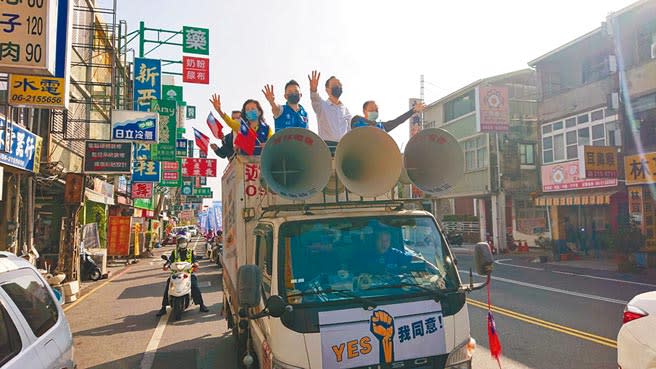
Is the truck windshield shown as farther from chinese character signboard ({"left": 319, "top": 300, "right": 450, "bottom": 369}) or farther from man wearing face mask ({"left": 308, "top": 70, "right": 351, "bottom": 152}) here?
man wearing face mask ({"left": 308, "top": 70, "right": 351, "bottom": 152})

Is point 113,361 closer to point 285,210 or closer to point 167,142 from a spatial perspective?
point 285,210

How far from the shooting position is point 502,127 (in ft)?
75.9

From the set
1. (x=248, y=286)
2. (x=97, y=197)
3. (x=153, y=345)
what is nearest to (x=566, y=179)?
(x=153, y=345)

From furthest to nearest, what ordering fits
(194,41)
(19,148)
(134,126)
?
(194,41) < (134,126) < (19,148)

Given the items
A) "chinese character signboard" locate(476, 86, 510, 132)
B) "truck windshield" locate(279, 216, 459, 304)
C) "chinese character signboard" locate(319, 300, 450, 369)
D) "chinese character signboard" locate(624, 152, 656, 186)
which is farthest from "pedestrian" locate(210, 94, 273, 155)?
"chinese character signboard" locate(476, 86, 510, 132)

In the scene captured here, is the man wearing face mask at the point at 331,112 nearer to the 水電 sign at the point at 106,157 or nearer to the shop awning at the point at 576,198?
the 水電 sign at the point at 106,157

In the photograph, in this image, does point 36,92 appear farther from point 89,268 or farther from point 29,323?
point 89,268

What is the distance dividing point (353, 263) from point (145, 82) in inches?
648

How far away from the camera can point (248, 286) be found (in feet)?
10.7

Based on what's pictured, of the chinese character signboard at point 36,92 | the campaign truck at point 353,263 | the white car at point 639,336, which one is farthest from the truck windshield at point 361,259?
the chinese character signboard at point 36,92

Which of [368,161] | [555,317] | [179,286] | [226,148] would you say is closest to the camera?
[368,161]

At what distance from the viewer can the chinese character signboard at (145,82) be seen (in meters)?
17.5

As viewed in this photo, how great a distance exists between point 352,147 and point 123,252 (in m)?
21.1

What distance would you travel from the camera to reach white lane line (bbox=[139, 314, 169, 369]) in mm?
6525
